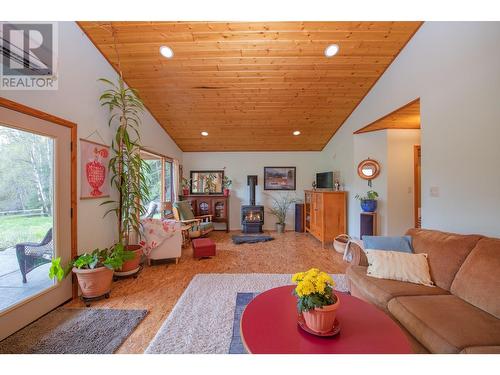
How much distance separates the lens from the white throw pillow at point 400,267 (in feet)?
5.73

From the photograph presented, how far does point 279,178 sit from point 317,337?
478 cm

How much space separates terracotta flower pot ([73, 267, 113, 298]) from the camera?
2.07 m

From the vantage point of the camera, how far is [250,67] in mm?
3033

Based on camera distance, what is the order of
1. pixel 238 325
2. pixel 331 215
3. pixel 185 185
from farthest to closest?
pixel 185 185 → pixel 331 215 → pixel 238 325

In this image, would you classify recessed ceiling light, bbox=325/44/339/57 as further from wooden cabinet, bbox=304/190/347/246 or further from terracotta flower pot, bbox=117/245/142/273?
terracotta flower pot, bbox=117/245/142/273

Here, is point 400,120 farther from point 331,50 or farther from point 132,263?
point 132,263

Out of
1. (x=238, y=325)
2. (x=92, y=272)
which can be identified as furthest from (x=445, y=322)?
(x=92, y=272)

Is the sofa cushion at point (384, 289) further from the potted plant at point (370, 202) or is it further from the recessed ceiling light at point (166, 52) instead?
the recessed ceiling light at point (166, 52)

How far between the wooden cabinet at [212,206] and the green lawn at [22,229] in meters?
3.33

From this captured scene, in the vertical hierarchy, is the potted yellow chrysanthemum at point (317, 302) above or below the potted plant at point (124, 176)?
below

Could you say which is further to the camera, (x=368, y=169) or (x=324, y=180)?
(x=324, y=180)

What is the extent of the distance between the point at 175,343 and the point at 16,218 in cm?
176

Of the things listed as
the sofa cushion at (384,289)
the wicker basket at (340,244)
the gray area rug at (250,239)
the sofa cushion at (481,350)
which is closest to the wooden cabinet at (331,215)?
the wicker basket at (340,244)

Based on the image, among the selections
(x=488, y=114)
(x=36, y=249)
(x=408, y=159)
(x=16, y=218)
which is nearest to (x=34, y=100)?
(x=16, y=218)
